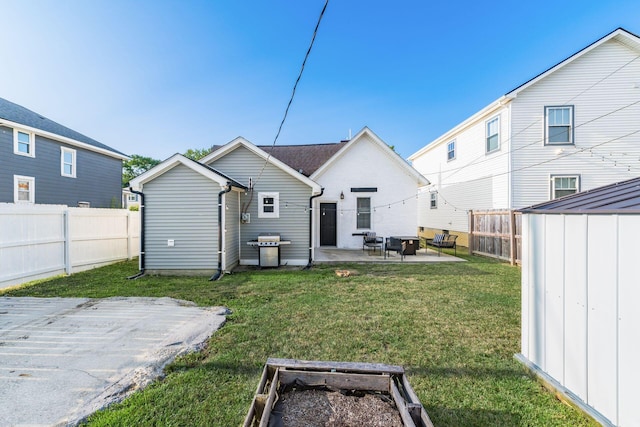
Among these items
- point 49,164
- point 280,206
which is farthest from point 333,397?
point 49,164

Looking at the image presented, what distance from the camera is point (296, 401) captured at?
233 centimetres

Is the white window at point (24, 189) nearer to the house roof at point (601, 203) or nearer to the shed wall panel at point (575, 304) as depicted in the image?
the house roof at point (601, 203)

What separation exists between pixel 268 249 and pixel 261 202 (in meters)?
1.87

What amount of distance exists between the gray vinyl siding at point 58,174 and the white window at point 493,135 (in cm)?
2188

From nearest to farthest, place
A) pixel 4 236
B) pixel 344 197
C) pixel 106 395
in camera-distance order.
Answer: pixel 106 395, pixel 4 236, pixel 344 197

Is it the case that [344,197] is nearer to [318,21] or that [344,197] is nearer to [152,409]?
→ [318,21]

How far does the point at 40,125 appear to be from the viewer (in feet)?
45.4

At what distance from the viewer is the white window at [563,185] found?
455 inches

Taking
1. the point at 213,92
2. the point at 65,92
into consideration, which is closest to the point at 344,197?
the point at 213,92

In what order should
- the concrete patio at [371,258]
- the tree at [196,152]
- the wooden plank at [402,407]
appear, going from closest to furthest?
1. the wooden plank at [402,407]
2. the concrete patio at [371,258]
3. the tree at [196,152]

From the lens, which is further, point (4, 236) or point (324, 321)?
point (4, 236)

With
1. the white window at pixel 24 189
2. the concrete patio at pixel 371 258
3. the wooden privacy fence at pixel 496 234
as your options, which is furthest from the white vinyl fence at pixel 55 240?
the wooden privacy fence at pixel 496 234

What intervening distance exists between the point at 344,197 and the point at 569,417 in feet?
37.7

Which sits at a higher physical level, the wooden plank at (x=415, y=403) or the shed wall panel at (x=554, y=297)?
the shed wall panel at (x=554, y=297)
